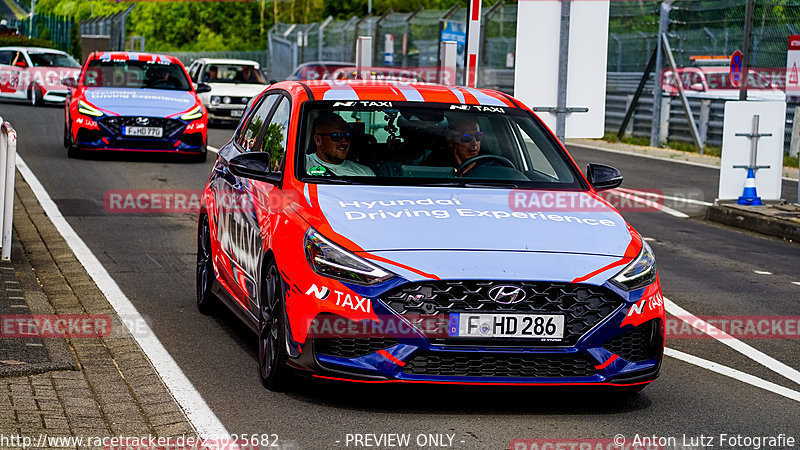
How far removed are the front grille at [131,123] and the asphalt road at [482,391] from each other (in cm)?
536

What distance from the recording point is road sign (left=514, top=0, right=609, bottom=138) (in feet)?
33.4

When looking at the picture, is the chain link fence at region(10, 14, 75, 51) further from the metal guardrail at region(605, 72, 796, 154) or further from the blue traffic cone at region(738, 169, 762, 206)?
the blue traffic cone at region(738, 169, 762, 206)

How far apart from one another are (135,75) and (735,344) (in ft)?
47.4

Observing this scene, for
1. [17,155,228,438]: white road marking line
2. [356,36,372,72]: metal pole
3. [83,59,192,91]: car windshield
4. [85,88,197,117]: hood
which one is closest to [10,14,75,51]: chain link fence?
[83,59,192,91]: car windshield

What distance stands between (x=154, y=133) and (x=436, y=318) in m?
14.4

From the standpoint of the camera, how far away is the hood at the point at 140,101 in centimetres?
1980

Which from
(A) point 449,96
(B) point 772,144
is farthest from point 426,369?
(B) point 772,144

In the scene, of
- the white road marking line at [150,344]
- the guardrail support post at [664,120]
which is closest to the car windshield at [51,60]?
the guardrail support post at [664,120]

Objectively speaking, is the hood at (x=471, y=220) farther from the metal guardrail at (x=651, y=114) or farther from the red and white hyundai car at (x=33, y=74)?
the red and white hyundai car at (x=33, y=74)

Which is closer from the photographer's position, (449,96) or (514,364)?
(514,364)

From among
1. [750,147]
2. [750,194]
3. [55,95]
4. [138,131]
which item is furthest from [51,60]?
[750,194]

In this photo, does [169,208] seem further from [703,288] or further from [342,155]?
[342,155]

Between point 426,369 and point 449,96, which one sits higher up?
point 449,96

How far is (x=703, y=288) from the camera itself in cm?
1077
